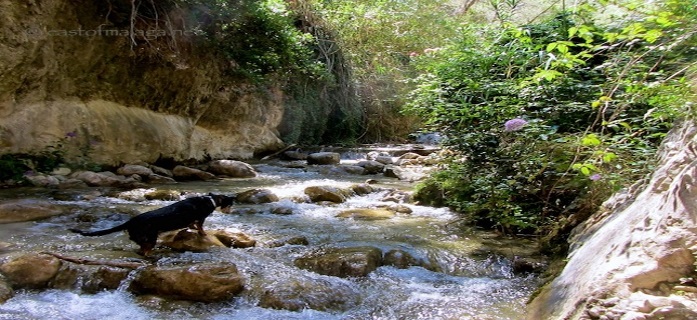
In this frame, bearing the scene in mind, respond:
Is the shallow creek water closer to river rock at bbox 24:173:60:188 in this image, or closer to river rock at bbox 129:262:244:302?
river rock at bbox 129:262:244:302

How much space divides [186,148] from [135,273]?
23.8 ft

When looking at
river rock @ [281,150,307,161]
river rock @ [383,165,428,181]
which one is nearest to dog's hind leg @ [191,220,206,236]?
river rock @ [383,165,428,181]

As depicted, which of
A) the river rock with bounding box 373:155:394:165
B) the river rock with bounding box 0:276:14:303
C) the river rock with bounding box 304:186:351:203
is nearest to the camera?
the river rock with bounding box 0:276:14:303

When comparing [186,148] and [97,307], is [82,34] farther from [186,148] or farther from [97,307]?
[97,307]

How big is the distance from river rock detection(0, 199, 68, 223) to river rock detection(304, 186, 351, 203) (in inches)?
121

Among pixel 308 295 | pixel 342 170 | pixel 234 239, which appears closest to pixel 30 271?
pixel 234 239

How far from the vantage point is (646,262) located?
2.22 meters

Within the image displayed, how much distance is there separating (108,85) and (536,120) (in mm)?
7423

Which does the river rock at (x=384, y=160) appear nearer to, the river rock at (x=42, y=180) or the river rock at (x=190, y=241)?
the river rock at (x=42, y=180)

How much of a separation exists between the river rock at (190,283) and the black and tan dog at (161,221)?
566 mm

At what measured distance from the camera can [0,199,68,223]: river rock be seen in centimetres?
484

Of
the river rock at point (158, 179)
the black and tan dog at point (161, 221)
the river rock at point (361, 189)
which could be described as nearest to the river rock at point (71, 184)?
the river rock at point (158, 179)

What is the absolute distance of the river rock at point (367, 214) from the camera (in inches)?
226

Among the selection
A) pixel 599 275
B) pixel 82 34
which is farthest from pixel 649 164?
pixel 82 34
